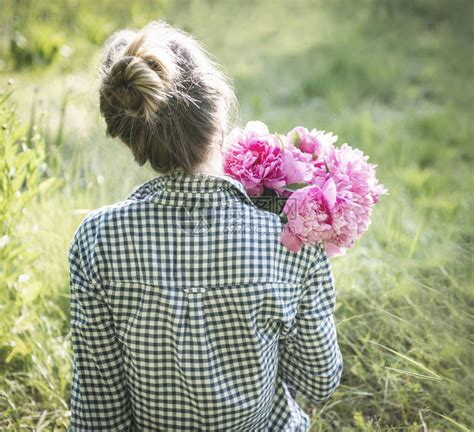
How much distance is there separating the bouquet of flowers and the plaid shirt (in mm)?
50

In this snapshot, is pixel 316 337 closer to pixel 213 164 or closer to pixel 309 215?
pixel 309 215

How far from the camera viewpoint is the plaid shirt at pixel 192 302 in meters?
1.13

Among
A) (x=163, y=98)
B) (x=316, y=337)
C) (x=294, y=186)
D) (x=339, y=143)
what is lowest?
(x=339, y=143)

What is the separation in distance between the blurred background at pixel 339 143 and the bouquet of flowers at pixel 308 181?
1.13 ft

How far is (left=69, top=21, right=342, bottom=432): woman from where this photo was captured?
1124mm

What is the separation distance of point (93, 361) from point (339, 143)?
7.63ft

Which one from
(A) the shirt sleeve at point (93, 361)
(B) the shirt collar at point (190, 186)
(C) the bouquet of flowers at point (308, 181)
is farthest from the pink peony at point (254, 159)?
(A) the shirt sleeve at point (93, 361)

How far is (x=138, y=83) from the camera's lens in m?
1.07

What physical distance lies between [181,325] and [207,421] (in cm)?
20

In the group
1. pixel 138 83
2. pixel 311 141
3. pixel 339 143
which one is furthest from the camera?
pixel 339 143

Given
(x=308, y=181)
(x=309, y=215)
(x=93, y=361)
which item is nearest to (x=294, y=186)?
(x=308, y=181)

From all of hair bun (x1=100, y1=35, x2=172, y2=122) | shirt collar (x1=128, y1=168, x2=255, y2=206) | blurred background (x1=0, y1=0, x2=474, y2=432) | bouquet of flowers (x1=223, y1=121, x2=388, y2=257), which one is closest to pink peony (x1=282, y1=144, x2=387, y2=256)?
bouquet of flowers (x1=223, y1=121, x2=388, y2=257)

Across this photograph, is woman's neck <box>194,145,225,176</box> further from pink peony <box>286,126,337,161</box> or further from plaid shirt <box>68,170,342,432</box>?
pink peony <box>286,126,337,161</box>

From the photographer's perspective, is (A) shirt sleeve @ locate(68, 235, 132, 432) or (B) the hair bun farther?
(A) shirt sleeve @ locate(68, 235, 132, 432)
